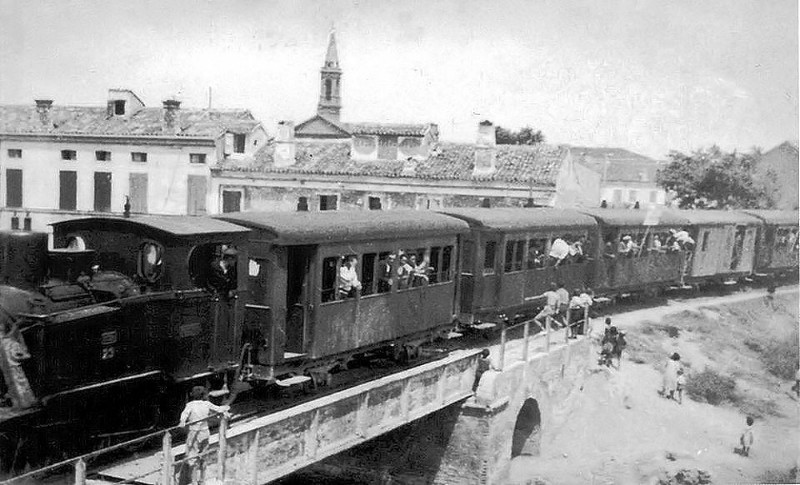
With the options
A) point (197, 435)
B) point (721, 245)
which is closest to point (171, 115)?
point (721, 245)

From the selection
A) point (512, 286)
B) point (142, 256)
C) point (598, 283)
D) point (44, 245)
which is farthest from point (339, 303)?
point (598, 283)

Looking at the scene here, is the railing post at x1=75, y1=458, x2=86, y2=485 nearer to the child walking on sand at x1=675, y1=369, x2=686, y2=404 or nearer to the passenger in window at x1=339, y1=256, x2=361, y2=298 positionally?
the passenger in window at x1=339, y1=256, x2=361, y2=298

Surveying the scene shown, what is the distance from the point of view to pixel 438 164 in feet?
99.7

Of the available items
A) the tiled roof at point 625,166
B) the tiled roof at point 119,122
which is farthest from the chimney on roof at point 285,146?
the tiled roof at point 625,166

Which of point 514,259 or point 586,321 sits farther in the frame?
point 586,321

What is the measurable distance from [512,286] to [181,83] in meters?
8.67

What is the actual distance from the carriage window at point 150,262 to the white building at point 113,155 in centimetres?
1377

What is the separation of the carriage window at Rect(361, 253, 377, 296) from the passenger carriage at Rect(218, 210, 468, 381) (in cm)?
2

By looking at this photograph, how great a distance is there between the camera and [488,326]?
Result: 18.8m

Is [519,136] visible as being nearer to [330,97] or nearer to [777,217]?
[330,97]

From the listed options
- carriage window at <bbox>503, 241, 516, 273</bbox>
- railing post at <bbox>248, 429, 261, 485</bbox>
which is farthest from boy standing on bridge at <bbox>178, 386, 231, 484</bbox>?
carriage window at <bbox>503, 241, 516, 273</bbox>

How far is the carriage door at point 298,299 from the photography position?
457 inches

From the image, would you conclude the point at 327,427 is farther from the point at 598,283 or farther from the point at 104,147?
the point at 104,147

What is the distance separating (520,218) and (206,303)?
32.5 feet
